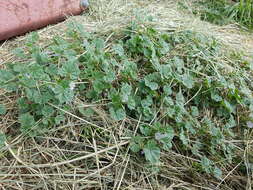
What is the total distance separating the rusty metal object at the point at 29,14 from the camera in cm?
175

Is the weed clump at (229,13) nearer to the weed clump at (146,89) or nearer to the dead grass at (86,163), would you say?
the weed clump at (146,89)

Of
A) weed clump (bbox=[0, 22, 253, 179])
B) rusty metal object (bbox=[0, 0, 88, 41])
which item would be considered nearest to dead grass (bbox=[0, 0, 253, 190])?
weed clump (bbox=[0, 22, 253, 179])

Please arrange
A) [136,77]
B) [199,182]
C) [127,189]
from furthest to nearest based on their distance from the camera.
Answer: [136,77]
[199,182]
[127,189]

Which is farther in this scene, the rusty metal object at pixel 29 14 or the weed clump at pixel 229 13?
the weed clump at pixel 229 13

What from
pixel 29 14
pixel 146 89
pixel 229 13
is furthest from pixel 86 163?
pixel 229 13

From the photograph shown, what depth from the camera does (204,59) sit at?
1.67 m

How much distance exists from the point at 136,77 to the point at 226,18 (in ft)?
5.38

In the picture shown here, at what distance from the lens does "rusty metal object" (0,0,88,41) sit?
69.1 inches

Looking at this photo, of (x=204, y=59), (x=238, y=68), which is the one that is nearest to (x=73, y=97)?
(x=204, y=59)

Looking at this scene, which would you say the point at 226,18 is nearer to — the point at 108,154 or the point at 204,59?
the point at 204,59

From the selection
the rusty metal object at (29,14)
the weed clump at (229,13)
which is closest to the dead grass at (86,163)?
the rusty metal object at (29,14)

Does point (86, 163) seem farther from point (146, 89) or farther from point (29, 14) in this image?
point (29, 14)

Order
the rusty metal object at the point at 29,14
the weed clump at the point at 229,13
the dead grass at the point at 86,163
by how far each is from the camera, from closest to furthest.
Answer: the dead grass at the point at 86,163 → the rusty metal object at the point at 29,14 → the weed clump at the point at 229,13

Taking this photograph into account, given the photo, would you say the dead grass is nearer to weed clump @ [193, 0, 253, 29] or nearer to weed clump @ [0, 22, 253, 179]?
weed clump @ [0, 22, 253, 179]
